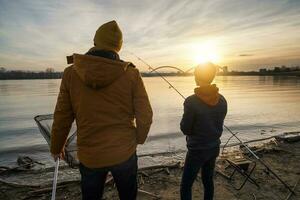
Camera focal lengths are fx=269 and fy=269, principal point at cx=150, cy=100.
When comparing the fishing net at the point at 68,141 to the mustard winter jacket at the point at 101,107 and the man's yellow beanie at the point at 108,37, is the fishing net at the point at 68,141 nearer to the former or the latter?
the mustard winter jacket at the point at 101,107

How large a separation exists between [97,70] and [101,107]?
37 centimetres

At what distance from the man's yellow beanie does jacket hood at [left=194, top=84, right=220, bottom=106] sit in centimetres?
141

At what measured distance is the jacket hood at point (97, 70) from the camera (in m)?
2.64

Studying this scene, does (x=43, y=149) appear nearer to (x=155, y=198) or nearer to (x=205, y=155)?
(x=155, y=198)

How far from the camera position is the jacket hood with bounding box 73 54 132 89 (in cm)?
264

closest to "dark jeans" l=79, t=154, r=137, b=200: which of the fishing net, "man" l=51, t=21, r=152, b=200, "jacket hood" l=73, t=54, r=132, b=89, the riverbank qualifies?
"man" l=51, t=21, r=152, b=200

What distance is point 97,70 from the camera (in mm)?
2668

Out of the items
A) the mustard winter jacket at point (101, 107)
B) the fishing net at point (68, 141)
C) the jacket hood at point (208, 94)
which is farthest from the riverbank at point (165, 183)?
the mustard winter jacket at point (101, 107)

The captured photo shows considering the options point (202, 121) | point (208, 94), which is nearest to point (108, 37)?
point (208, 94)

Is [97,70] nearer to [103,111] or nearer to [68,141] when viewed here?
[103,111]

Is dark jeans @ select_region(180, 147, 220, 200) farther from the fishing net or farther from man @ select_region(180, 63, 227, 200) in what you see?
the fishing net

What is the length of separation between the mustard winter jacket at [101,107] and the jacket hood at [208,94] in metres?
1.09

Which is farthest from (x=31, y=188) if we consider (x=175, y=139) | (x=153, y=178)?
(x=175, y=139)

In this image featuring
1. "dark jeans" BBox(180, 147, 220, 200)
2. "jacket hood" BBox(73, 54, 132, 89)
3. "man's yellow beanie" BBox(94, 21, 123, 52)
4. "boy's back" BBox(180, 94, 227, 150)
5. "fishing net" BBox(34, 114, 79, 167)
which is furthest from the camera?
"fishing net" BBox(34, 114, 79, 167)
